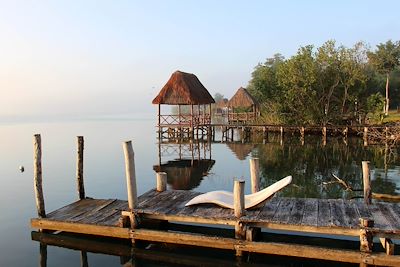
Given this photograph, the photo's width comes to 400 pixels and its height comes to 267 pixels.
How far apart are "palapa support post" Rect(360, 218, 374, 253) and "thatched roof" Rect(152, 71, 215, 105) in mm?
27479

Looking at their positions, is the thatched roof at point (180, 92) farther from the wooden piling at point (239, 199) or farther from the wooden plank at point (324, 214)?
the wooden piling at point (239, 199)

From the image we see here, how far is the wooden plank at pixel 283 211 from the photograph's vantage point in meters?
7.40

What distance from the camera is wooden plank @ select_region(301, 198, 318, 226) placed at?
7176mm

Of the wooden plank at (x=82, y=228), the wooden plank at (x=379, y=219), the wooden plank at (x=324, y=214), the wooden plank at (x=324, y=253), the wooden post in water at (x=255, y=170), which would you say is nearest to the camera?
the wooden plank at (x=324, y=253)

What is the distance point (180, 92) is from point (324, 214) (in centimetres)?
2754

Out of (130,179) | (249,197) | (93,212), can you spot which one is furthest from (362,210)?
(93,212)

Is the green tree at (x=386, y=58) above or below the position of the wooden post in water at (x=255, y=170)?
above

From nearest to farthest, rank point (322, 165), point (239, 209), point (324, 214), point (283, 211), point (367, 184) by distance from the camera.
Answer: point (239, 209), point (324, 214), point (283, 211), point (367, 184), point (322, 165)

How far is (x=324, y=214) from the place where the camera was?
303 inches

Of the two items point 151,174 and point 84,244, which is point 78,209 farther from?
point 151,174

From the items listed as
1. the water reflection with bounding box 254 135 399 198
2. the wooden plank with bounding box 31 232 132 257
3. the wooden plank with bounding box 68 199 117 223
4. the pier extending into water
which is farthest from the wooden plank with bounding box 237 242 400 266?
the water reflection with bounding box 254 135 399 198

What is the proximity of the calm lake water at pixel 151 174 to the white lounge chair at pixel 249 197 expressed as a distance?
1791mm

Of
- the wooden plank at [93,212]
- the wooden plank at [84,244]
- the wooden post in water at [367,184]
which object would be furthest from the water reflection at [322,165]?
the wooden plank at [84,244]

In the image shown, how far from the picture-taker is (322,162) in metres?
20.5
